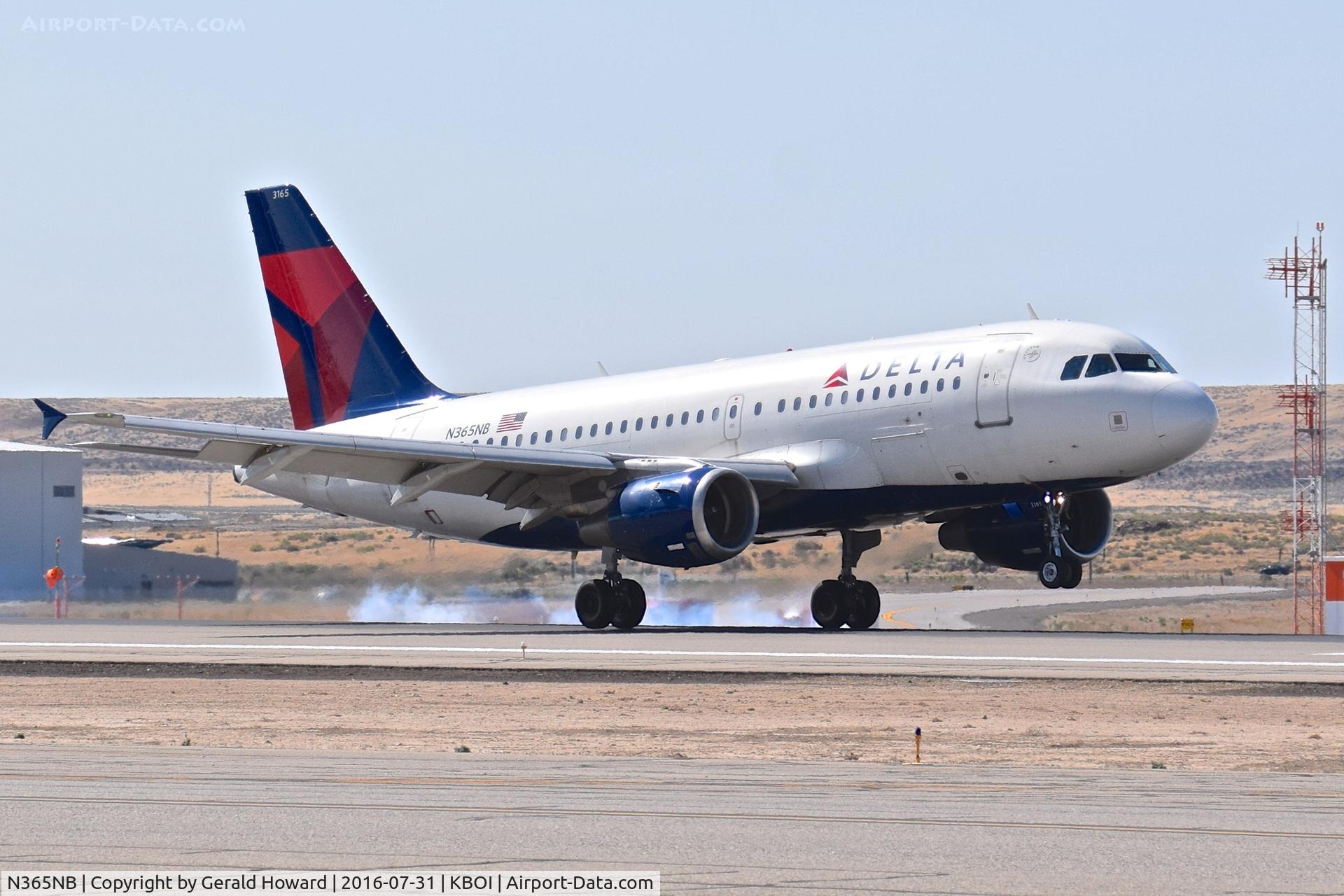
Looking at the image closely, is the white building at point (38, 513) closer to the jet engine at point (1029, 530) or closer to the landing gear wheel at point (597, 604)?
the landing gear wheel at point (597, 604)

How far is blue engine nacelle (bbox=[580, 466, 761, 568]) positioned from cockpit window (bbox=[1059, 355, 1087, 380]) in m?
5.38

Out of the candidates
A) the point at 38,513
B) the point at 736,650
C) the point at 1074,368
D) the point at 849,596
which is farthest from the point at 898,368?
the point at 38,513

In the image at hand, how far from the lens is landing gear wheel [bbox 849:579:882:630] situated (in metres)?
37.1

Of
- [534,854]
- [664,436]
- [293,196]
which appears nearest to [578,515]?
[664,436]

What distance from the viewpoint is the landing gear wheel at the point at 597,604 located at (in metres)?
35.2

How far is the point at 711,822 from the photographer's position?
38.8 feet

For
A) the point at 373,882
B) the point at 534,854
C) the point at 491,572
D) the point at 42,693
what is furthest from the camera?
the point at 491,572

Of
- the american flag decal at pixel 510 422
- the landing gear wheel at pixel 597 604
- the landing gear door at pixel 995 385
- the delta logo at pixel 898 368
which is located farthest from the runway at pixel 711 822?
the american flag decal at pixel 510 422

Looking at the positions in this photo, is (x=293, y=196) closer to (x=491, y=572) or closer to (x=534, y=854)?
(x=491, y=572)

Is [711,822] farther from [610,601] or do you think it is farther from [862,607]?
[862,607]

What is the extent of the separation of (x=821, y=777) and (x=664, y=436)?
22336 mm

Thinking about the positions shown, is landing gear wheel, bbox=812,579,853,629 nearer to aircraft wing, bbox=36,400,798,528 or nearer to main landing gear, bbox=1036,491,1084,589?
aircraft wing, bbox=36,400,798,528

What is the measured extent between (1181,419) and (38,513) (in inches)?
1504

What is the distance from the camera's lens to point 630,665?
26.7m
